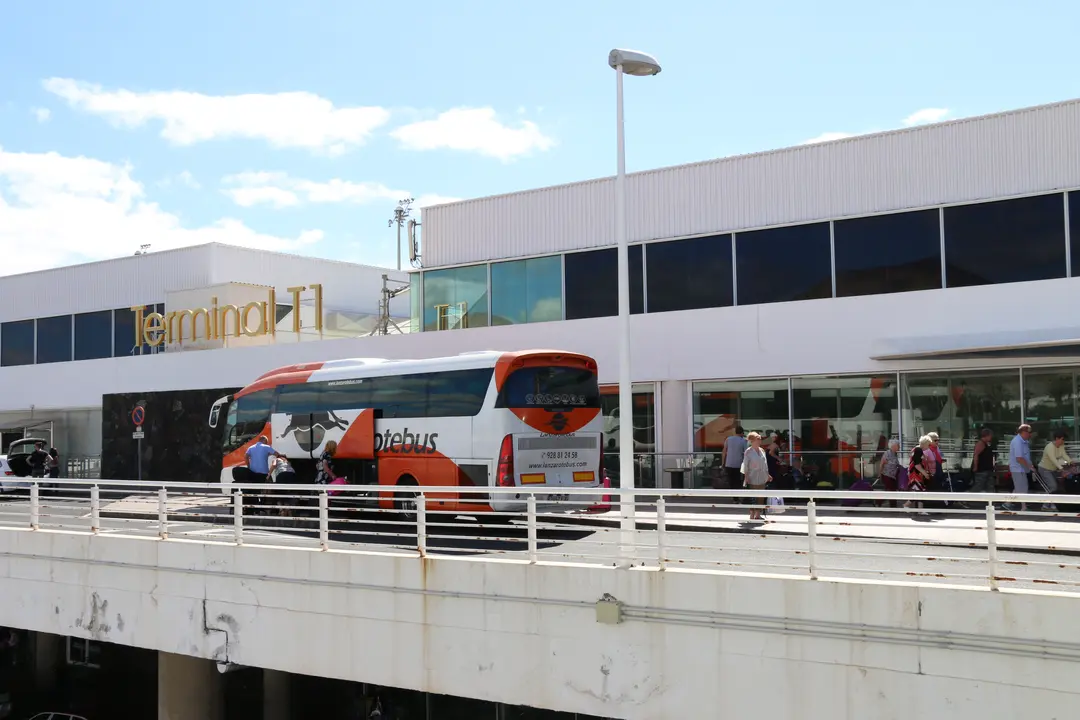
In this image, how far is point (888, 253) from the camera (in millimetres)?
21844

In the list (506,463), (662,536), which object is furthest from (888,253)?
(662,536)

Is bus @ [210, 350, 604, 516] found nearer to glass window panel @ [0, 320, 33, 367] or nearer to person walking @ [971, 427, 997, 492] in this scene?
person walking @ [971, 427, 997, 492]

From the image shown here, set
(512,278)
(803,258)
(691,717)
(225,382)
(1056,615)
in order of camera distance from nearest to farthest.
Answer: (1056,615) < (691,717) < (803,258) < (512,278) < (225,382)

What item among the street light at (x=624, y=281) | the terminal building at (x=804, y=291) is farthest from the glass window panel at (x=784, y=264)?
the street light at (x=624, y=281)

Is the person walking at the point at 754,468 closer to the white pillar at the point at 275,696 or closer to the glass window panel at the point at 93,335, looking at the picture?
the white pillar at the point at 275,696

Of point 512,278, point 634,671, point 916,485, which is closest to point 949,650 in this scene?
point 634,671

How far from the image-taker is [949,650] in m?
8.74

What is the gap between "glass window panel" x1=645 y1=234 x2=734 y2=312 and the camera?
936 inches

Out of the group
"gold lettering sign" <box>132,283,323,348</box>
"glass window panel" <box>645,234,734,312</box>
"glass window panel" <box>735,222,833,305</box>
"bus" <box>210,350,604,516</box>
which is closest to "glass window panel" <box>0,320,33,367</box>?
"gold lettering sign" <box>132,283,323,348</box>

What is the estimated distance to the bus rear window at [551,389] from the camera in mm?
17516

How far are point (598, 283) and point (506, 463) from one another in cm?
917

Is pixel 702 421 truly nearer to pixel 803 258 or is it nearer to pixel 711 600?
pixel 803 258

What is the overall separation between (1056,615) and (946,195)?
1446cm

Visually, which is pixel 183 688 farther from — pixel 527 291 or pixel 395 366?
pixel 527 291
